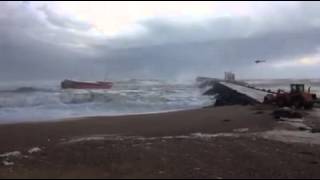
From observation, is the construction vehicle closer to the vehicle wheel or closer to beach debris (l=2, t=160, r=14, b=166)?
the vehicle wheel

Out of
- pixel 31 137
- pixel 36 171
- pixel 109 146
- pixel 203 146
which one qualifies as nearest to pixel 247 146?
pixel 203 146

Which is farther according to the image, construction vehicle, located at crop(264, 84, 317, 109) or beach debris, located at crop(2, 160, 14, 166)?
construction vehicle, located at crop(264, 84, 317, 109)

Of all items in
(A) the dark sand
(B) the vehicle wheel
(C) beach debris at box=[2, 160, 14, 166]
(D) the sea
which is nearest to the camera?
(A) the dark sand

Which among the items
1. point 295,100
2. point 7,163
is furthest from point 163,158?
point 295,100

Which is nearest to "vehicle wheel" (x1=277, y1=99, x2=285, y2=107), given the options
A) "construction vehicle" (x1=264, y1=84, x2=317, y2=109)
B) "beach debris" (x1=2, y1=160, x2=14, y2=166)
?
"construction vehicle" (x1=264, y1=84, x2=317, y2=109)

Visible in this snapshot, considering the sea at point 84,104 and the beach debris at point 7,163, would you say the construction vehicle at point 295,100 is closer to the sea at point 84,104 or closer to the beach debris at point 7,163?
the sea at point 84,104

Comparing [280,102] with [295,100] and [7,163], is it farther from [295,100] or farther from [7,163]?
[7,163]

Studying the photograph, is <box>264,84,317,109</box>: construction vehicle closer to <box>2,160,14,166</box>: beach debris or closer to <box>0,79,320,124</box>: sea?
<box>0,79,320,124</box>: sea

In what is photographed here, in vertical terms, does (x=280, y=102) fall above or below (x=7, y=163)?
below

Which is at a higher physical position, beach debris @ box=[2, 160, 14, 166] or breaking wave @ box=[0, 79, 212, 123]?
beach debris @ box=[2, 160, 14, 166]

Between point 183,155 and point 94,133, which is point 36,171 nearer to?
point 183,155

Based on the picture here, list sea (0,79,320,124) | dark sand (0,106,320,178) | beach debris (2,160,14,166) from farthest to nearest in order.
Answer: sea (0,79,320,124)
beach debris (2,160,14,166)
dark sand (0,106,320,178)

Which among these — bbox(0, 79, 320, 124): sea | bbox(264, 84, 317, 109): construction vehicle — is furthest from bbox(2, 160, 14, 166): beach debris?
bbox(264, 84, 317, 109): construction vehicle

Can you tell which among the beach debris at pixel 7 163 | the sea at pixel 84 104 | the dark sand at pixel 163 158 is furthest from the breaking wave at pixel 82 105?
the beach debris at pixel 7 163
